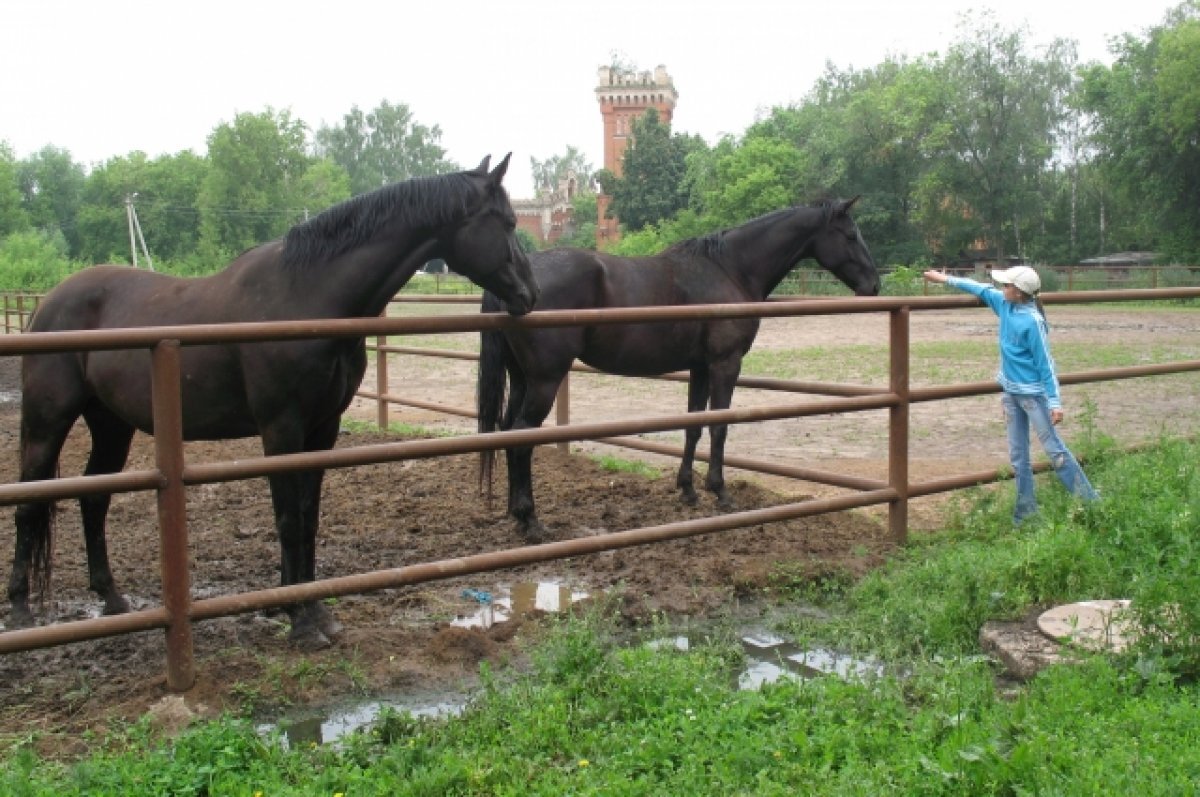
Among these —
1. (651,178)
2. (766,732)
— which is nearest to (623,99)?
(651,178)

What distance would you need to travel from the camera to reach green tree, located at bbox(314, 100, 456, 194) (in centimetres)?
9800

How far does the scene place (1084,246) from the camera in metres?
51.0

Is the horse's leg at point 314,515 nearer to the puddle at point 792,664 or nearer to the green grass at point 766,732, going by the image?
the green grass at point 766,732

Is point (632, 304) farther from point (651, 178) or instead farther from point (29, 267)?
point (651, 178)

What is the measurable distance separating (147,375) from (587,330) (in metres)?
2.89

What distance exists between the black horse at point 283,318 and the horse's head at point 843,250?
3748 mm

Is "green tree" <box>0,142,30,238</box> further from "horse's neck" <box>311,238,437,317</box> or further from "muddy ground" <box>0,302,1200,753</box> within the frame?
"horse's neck" <box>311,238,437,317</box>

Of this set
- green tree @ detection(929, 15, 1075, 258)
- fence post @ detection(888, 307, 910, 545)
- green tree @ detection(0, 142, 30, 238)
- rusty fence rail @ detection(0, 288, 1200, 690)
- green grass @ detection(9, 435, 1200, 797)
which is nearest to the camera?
green grass @ detection(9, 435, 1200, 797)

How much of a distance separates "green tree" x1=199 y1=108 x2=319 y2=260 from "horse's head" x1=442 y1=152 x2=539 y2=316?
68.5m

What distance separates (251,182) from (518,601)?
72.6 metres

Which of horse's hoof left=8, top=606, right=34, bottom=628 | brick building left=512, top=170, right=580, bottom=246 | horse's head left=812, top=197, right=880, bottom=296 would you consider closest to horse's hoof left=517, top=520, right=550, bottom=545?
horse's hoof left=8, top=606, right=34, bottom=628

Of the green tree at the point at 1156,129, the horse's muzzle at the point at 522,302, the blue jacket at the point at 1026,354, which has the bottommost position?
the blue jacket at the point at 1026,354

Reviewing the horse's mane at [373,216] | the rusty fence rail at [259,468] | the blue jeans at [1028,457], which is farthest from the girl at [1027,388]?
the horse's mane at [373,216]

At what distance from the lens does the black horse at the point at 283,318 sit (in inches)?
159
